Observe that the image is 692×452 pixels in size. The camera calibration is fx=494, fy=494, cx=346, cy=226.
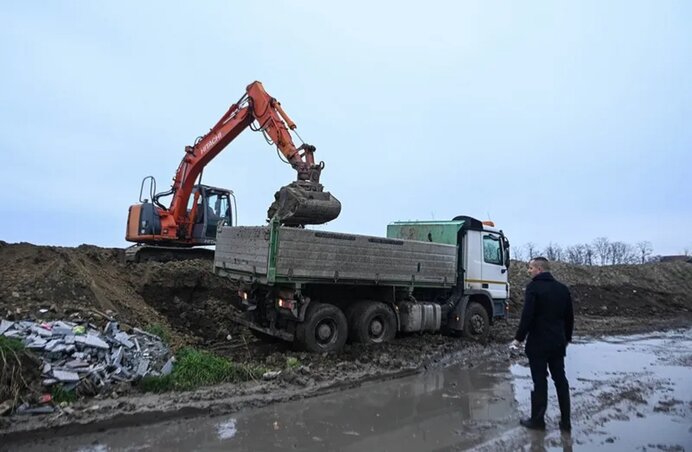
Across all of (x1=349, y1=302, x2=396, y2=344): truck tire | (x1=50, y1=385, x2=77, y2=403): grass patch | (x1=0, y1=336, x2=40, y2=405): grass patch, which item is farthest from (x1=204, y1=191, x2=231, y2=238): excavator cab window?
(x1=50, y1=385, x2=77, y2=403): grass patch

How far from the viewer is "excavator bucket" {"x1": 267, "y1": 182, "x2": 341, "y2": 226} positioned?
9.62 meters

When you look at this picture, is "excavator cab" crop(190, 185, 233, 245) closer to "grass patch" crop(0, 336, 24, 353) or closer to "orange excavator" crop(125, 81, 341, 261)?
"orange excavator" crop(125, 81, 341, 261)

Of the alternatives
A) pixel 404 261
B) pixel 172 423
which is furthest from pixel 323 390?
pixel 404 261

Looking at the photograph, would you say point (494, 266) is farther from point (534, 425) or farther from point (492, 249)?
point (534, 425)

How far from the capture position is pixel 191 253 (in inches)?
599

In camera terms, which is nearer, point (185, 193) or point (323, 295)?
point (323, 295)

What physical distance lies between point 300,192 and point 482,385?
483cm

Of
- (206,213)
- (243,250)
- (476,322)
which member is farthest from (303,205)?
(206,213)

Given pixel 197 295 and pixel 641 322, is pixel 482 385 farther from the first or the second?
pixel 641 322

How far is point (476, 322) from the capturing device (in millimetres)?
11977

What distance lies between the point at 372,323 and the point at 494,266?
425 cm

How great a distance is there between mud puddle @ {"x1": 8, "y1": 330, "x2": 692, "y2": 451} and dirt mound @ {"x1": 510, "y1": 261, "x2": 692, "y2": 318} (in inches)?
537

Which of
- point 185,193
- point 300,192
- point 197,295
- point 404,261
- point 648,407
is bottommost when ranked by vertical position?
point 648,407

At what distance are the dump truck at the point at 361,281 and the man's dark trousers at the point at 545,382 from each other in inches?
171
